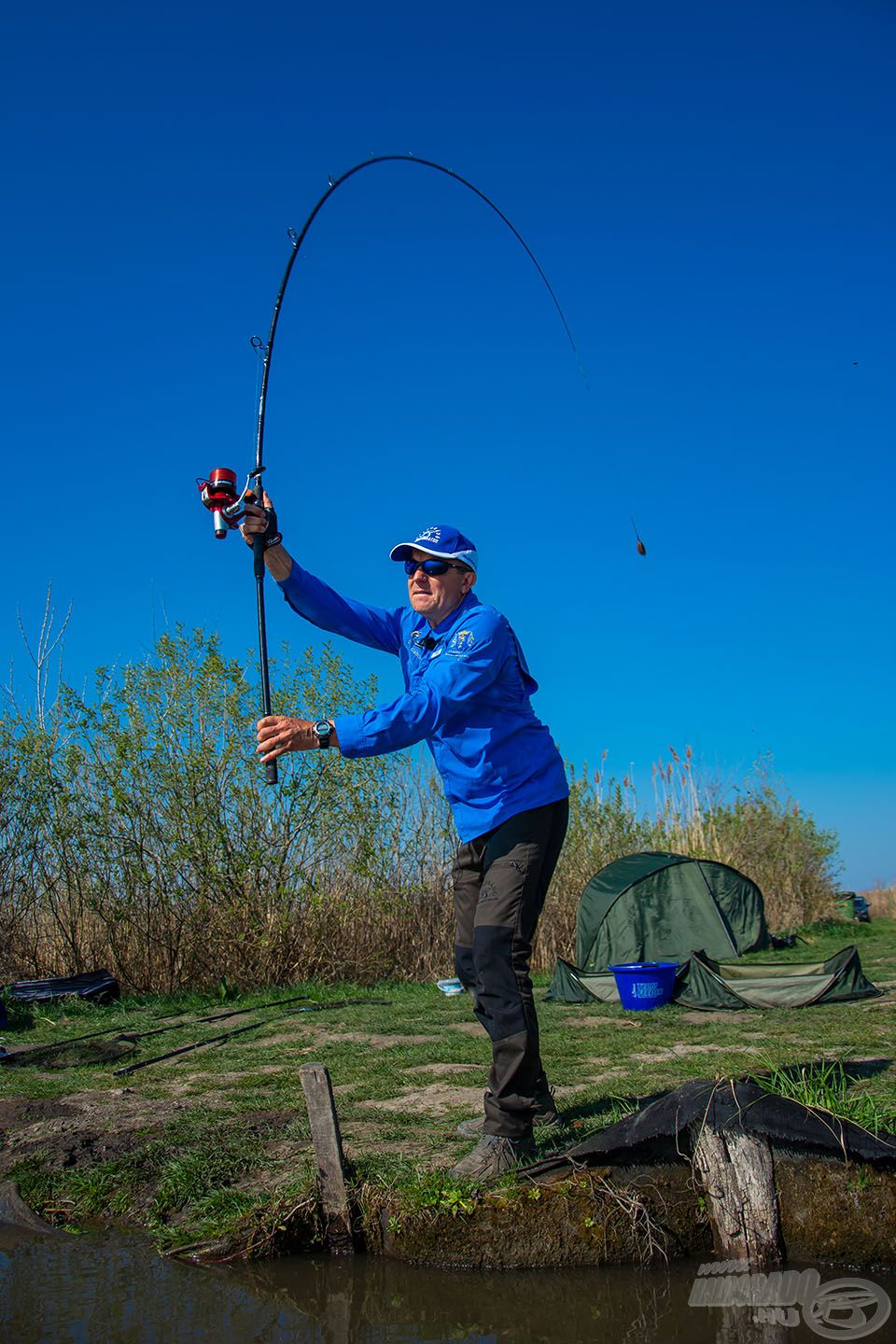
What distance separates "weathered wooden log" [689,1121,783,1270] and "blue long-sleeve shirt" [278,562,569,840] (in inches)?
49.1

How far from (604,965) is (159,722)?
5.05m

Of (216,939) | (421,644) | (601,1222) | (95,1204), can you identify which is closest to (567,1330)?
(601,1222)

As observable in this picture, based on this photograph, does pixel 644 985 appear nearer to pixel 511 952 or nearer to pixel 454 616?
pixel 511 952

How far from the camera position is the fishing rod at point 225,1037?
18.7 ft

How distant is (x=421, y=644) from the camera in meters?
4.07

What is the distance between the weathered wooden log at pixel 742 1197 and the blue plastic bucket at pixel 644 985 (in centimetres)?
471

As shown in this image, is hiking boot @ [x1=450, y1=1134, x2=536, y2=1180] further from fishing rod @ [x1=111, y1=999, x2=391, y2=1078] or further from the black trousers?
fishing rod @ [x1=111, y1=999, x2=391, y2=1078]

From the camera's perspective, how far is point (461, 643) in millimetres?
3635

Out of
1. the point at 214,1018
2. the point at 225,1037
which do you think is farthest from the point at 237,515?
the point at 214,1018

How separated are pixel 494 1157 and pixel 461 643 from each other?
1.69 meters

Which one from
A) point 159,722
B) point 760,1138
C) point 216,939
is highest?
point 159,722

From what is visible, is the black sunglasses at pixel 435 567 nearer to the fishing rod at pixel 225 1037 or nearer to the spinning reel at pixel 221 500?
the spinning reel at pixel 221 500

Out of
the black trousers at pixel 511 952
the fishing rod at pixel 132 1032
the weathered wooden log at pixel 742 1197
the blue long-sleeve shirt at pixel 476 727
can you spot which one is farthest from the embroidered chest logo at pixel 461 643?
the fishing rod at pixel 132 1032

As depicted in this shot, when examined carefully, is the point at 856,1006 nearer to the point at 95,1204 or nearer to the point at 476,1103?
the point at 476,1103
